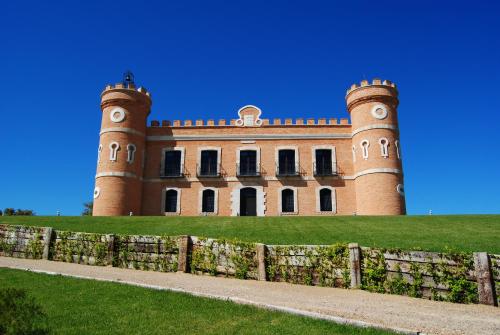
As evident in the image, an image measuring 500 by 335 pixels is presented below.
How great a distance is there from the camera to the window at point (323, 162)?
92.2ft

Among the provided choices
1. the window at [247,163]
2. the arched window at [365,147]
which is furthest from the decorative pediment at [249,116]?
the arched window at [365,147]

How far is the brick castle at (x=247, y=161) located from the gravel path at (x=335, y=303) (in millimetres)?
17307

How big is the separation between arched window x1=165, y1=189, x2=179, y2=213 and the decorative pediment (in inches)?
282

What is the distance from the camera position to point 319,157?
28.7 m

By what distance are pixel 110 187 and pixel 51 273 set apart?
17402mm

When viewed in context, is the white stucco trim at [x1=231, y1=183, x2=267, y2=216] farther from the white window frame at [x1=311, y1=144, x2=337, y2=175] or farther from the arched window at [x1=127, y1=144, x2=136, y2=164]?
the arched window at [x1=127, y1=144, x2=136, y2=164]

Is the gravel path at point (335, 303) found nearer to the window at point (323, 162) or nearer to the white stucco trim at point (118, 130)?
the white stucco trim at point (118, 130)

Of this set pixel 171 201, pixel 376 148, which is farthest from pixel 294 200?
pixel 171 201

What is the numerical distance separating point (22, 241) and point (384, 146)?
2179 cm

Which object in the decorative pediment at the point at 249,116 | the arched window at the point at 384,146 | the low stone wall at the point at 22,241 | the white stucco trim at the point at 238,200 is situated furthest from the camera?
the decorative pediment at the point at 249,116

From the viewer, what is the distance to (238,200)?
27812 mm

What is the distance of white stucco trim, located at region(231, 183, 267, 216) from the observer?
27547 millimetres

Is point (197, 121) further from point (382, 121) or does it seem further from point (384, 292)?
point (384, 292)

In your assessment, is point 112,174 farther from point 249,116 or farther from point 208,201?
point 249,116
